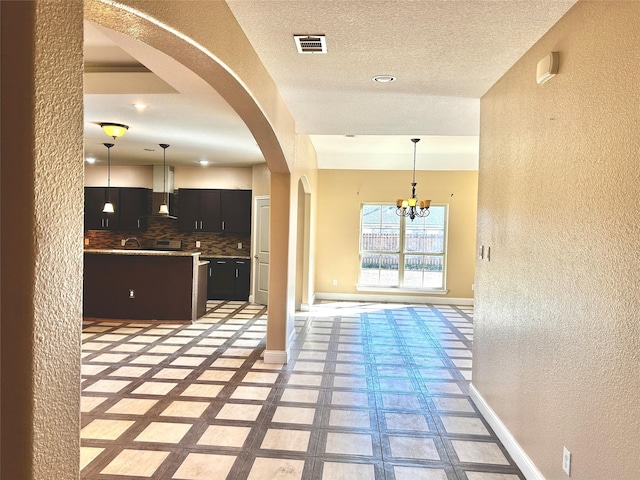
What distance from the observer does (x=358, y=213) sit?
29.5ft

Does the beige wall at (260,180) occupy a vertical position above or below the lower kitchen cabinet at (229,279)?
above

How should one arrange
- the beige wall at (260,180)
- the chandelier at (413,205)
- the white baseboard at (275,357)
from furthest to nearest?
the beige wall at (260,180)
the chandelier at (413,205)
the white baseboard at (275,357)

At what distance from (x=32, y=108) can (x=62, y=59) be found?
0.15 meters

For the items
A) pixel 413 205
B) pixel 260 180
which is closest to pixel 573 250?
pixel 413 205

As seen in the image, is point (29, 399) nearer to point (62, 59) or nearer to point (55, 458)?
point (55, 458)

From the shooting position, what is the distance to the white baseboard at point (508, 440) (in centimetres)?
255

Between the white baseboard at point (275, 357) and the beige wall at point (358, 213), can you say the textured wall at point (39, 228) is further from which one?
the beige wall at point (358, 213)

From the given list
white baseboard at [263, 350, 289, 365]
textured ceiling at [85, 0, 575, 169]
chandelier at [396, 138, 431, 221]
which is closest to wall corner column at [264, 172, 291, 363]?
white baseboard at [263, 350, 289, 365]

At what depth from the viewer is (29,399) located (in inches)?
35.1

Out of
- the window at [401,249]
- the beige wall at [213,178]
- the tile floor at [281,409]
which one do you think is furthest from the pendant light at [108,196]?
the window at [401,249]

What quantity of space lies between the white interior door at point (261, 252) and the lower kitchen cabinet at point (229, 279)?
34cm

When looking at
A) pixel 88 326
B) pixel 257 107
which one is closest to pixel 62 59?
pixel 257 107

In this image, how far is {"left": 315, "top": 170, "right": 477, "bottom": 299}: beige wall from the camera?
8.76m

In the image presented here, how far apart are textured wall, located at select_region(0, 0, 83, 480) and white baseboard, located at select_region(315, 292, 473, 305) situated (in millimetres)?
8060
